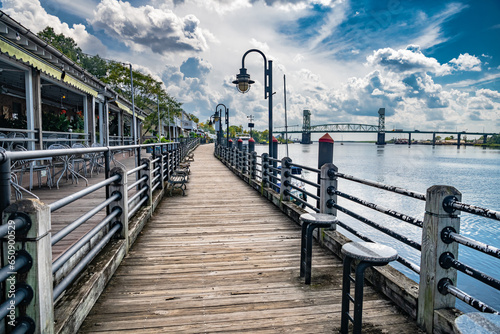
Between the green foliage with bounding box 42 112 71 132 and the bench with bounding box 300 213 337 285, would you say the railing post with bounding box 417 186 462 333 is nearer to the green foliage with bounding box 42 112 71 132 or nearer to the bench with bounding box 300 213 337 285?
the bench with bounding box 300 213 337 285

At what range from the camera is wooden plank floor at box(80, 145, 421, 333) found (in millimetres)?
2791

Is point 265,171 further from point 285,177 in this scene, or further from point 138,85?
point 138,85

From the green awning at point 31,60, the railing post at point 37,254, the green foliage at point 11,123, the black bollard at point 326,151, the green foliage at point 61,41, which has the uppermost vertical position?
the green foliage at point 61,41

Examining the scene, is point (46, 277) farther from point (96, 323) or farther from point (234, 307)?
point (234, 307)

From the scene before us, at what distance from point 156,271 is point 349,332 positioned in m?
2.33

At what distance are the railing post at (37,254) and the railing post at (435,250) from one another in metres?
2.80

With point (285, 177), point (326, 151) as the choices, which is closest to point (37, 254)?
point (326, 151)

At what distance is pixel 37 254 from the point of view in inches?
74.9

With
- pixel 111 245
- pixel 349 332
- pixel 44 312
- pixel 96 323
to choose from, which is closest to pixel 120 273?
pixel 111 245

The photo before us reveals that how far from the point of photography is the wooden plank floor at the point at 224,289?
9.16 feet

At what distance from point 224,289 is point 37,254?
201 cm

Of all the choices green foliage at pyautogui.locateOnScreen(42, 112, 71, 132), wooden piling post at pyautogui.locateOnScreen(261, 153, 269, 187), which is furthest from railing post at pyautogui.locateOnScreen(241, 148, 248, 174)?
green foliage at pyautogui.locateOnScreen(42, 112, 71, 132)

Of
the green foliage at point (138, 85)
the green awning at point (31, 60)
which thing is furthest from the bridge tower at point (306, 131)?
the green awning at point (31, 60)

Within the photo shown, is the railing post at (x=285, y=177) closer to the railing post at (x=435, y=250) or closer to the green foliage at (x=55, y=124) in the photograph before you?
the railing post at (x=435, y=250)
